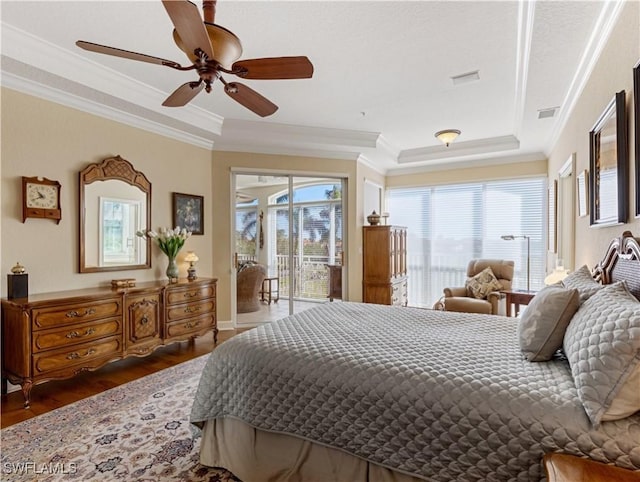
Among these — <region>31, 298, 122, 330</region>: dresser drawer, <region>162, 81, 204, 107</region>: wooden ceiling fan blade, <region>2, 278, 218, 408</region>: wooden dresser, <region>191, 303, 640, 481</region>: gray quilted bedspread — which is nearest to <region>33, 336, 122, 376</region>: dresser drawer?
<region>2, 278, 218, 408</region>: wooden dresser

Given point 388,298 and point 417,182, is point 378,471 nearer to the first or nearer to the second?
point 388,298

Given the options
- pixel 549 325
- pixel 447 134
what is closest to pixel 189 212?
pixel 447 134

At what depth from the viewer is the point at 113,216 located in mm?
3619

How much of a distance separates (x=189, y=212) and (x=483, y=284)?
4093mm

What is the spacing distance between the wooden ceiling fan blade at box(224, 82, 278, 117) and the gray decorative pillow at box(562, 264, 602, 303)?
7.40 ft

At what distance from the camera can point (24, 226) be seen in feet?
9.62

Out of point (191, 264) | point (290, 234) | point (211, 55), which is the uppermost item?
point (211, 55)

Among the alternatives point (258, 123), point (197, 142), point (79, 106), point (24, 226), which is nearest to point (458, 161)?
point (258, 123)

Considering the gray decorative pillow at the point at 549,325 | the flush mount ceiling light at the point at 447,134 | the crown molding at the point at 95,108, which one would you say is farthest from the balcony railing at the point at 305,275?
the gray decorative pillow at the point at 549,325

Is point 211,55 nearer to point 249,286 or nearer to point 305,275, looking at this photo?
point 249,286

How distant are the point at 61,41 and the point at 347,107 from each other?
2.71 metres

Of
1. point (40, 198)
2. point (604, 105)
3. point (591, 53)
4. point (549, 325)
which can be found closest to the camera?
point (549, 325)

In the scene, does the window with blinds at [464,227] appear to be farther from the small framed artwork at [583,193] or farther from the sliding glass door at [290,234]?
the small framed artwork at [583,193]

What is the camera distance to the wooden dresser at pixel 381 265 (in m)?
5.37
